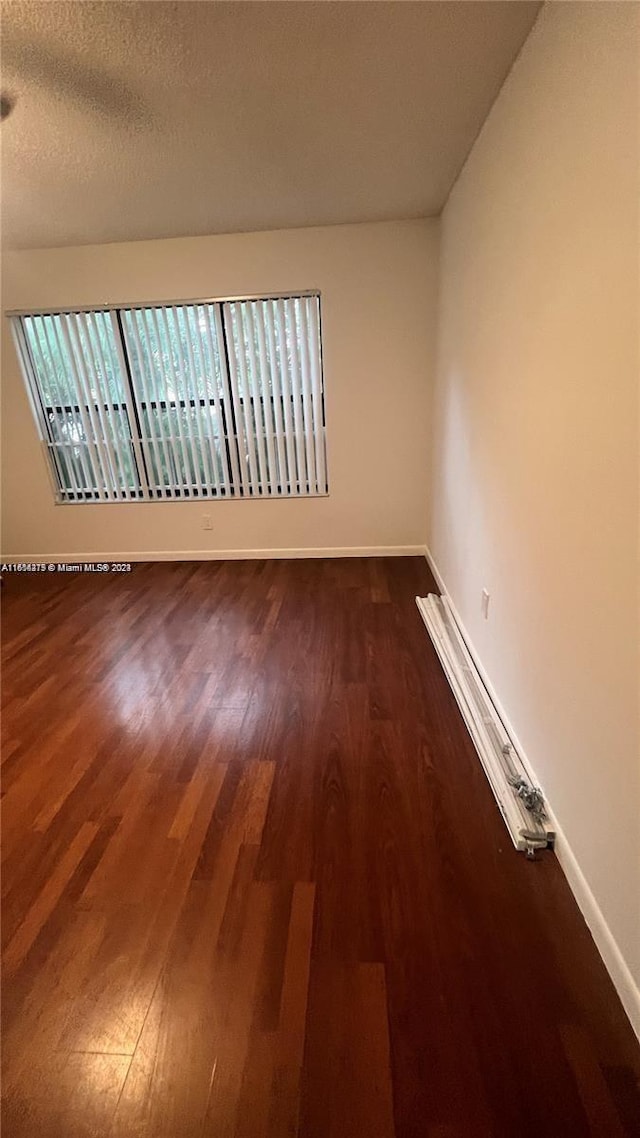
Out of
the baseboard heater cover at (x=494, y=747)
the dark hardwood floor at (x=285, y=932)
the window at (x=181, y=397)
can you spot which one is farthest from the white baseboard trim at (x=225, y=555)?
the dark hardwood floor at (x=285, y=932)

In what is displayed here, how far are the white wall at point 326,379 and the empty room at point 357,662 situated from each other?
4 cm

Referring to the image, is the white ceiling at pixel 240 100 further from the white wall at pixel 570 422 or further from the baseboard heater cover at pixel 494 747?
the baseboard heater cover at pixel 494 747

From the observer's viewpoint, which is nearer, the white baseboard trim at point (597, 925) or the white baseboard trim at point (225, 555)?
the white baseboard trim at point (597, 925)

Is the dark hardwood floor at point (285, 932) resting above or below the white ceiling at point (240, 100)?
below

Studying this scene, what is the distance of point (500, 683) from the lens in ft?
6.52

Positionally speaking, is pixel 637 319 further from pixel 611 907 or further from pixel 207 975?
pixel 207 975

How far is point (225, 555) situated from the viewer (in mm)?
4180

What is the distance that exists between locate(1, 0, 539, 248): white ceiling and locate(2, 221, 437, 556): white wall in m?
0.54

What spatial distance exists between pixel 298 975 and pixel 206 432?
11.4 ft

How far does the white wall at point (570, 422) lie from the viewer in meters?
1.03

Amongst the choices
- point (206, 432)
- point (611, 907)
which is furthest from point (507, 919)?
point (206, 432)

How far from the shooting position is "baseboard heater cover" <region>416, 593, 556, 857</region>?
1478 millimetres

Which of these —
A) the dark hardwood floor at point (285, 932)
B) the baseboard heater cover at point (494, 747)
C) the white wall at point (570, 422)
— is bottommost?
the dark hardwood floor at point (285, 932)

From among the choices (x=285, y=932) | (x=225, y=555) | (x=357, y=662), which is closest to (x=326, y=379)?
(x=225, y=555)
